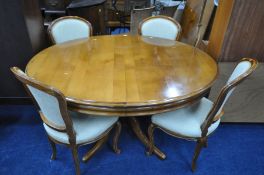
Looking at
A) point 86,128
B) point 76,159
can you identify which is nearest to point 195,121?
point 86,128

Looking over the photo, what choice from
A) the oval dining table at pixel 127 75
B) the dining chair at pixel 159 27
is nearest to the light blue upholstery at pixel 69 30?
the oval dining table at pixel 127 75

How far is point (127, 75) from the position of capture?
1304 millimetres

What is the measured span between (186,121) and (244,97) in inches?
30.3

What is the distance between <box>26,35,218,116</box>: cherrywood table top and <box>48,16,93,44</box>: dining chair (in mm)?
241

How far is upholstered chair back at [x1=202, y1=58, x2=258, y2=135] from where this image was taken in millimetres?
1063

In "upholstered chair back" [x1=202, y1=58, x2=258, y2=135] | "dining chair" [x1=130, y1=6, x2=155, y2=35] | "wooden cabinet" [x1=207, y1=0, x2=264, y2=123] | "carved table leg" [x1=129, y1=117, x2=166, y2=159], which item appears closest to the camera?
"upholstered chair back" [x1=202, y1=58, x2=258, y2=135]

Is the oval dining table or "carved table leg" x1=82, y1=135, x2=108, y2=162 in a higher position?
the oval dining table

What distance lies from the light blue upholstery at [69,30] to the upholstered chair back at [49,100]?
102cm

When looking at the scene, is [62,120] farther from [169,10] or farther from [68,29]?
[169,10]

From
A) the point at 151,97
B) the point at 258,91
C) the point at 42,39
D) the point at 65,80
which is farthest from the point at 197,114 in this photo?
the point at 42,39

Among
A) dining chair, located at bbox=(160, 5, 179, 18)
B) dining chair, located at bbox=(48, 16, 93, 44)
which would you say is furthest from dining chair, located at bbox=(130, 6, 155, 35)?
dining chair, located at bbox=(48, 16, 93, 44)

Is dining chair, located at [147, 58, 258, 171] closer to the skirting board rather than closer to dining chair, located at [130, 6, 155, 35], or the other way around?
the skirting board

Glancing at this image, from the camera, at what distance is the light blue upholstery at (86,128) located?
125cm

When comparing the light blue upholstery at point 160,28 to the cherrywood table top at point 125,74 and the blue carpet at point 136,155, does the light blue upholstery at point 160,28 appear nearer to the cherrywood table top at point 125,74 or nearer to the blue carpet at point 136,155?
the cherrywood table top at point 125,74
